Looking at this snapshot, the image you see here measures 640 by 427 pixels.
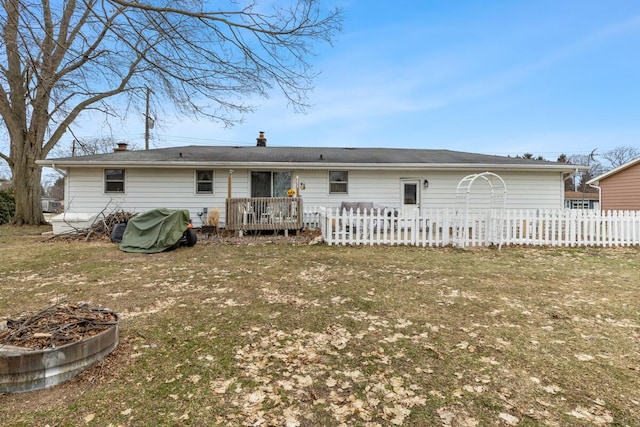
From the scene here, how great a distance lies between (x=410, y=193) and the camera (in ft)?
40.2

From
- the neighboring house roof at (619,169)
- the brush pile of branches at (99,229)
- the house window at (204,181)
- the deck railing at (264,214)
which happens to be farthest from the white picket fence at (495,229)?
the neighboring house roof at (619,169)

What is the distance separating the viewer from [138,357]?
2736 millimetres

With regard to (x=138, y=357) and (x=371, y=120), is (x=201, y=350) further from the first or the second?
(x=371, y=120)

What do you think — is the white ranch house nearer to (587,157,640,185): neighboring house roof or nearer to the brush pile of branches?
the brush pile of branches

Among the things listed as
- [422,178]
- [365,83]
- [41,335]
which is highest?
[365,83]

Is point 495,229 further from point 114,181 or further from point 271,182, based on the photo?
point 114,181

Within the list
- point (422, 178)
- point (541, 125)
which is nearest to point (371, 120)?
point (422, 178)

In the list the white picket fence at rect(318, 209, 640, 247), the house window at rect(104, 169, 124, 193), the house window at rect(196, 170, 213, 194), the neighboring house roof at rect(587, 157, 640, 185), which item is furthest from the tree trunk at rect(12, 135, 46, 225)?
the neighboring house roof at rect(587, 157, 640, 185)

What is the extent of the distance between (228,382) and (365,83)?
12796mm

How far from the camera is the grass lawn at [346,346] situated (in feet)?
6.82

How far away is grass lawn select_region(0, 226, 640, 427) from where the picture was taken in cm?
208

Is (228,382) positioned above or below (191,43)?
below

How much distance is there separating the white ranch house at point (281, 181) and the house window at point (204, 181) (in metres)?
0.03

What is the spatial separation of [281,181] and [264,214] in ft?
8.01
